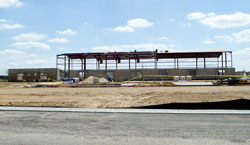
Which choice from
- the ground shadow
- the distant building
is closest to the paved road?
the ground shadow

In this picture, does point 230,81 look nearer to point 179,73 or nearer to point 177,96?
point 177,96

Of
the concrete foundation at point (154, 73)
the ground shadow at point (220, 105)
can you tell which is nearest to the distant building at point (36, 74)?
the concrete foundation at point (154, 73)

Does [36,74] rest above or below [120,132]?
above

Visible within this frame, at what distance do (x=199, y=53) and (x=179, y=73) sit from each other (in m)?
6.41

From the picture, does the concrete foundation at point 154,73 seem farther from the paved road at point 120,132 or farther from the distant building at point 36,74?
the paved road at point 120,132

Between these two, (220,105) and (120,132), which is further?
(220,105)

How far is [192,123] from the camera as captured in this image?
7.36 metres

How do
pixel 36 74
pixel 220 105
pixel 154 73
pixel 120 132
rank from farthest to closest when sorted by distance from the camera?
pixel 36 74
pixel 154 73
pixel 220 105
pixel 120 132

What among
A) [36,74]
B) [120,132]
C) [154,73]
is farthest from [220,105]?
[36,74]

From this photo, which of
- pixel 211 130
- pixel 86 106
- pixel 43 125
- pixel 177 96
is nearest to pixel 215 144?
pixel 211 130

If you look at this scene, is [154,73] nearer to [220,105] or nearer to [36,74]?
[36,74]

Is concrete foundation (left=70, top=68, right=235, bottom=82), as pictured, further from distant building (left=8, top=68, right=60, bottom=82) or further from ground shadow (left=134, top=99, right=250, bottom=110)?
ground shadow (left=134, top=99, right=250, bottom=110)

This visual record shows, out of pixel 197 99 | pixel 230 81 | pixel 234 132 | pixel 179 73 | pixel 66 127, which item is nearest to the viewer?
pixel 234 132

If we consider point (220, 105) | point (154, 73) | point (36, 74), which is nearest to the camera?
point (220, 105)
